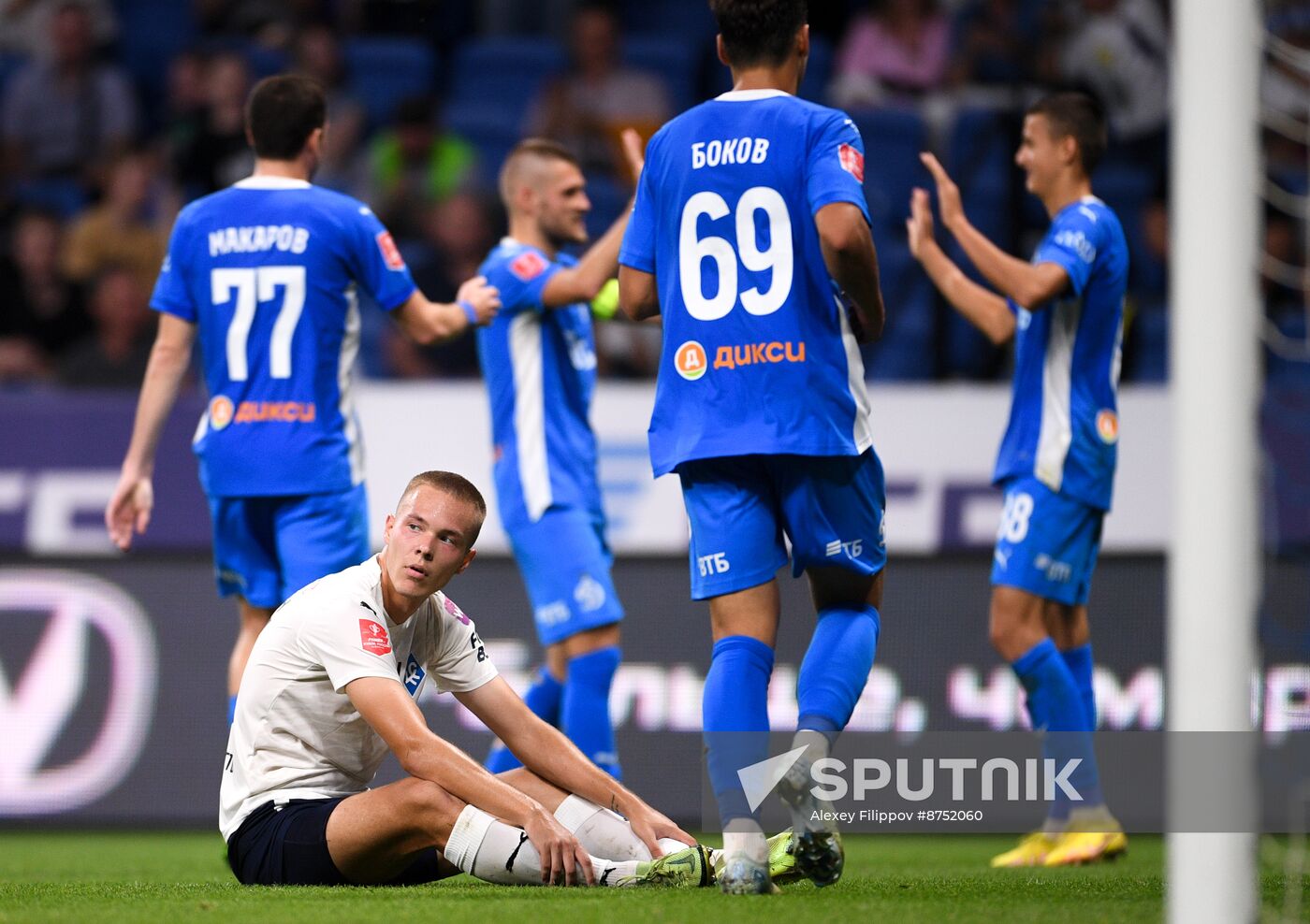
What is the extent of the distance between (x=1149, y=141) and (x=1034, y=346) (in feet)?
17.3

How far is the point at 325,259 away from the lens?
546 cm

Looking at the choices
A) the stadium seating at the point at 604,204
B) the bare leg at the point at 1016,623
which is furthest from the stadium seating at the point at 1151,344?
the bare leg at the point at 1016,623

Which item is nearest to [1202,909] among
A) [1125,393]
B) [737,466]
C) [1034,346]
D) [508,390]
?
[737,466]

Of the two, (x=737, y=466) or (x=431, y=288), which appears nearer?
(x=737, y=466)

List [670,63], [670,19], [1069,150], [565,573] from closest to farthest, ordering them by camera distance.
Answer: [1069,150] < [565,573] < [670,63] < [670,19]

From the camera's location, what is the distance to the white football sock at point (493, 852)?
12.9 ft

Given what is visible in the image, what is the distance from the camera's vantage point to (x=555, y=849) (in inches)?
151

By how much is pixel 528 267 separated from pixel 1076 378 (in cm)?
197

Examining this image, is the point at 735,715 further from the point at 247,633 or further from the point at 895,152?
the point at 895,152

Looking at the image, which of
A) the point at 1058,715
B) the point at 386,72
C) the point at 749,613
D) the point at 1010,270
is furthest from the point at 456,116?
the point at 749,613

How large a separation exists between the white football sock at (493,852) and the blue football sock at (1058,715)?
214 cm

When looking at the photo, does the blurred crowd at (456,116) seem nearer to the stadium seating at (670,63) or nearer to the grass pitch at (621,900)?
the stadium seating at (670,63)

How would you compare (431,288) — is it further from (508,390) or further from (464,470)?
(508,390)

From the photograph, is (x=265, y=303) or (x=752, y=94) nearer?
(x=752, y=94)
